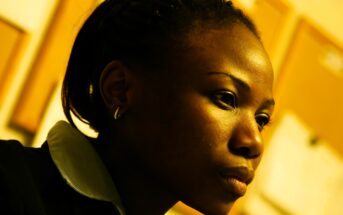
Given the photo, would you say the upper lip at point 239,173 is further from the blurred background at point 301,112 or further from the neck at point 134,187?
the blurred background at point 301,112

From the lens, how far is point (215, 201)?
22.0 inches

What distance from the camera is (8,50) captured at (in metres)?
0.96

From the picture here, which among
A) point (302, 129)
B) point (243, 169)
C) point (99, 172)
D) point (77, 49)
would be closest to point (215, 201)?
point (243, 169)

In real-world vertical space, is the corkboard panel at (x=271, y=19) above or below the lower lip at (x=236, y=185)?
above

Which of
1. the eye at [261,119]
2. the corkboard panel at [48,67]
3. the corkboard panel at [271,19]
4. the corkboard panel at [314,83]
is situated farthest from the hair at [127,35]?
the corkboard panel at [314,83]

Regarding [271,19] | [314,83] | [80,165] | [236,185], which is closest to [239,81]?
[236,185]

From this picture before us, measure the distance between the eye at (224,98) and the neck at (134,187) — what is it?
0.14 metres

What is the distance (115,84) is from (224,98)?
6.1 inches

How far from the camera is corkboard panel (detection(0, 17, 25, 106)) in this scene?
95 centimetres

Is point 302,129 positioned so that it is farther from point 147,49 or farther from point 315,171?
point 147,49

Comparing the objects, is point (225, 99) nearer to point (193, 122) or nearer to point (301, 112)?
point (193, 122)

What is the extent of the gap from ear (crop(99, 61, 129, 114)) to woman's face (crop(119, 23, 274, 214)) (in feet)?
Result: 0.05

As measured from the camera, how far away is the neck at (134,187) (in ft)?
2.00

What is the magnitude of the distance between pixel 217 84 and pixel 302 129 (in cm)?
85
